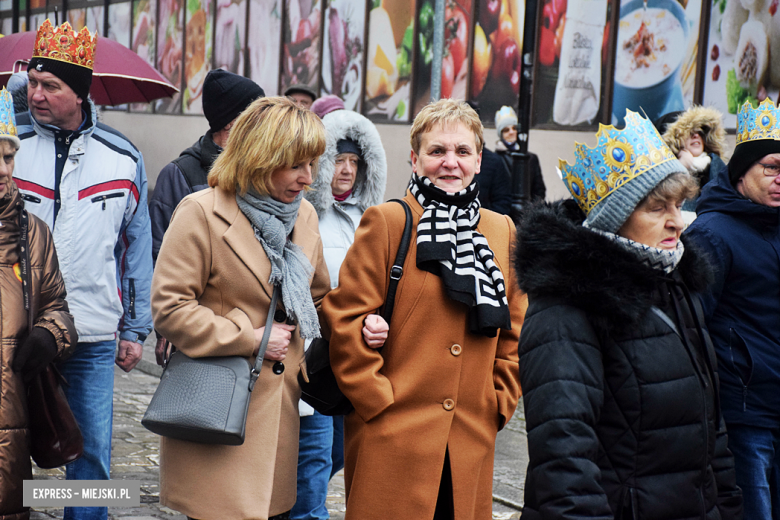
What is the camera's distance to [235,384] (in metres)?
3.53

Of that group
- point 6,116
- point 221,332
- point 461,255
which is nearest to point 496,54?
point 6,116

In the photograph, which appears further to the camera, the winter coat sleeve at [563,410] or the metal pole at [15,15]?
the metal pole at [15,15]

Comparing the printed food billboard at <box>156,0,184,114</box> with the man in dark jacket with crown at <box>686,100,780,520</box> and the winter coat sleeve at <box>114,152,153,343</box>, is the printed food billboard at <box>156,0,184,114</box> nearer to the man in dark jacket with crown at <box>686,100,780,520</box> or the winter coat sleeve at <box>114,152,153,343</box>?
the winter coat sleeve at <box>114,152,153,343</box>

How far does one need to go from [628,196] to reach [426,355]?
999 millimetres

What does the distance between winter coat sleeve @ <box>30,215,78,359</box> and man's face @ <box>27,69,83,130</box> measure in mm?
633

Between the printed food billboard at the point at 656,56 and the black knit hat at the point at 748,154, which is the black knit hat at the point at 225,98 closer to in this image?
the black knit hat at the point at 748,154

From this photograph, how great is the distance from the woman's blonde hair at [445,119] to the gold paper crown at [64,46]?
1.94 meters

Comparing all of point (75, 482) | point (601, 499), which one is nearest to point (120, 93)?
point (75, 482)

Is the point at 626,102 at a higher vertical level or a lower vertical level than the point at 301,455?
higher

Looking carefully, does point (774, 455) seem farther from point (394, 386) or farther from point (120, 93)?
point (120, 93)

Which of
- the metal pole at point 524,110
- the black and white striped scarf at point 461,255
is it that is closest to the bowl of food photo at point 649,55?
the metal pole at point 524,110

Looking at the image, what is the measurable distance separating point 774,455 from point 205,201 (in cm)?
260

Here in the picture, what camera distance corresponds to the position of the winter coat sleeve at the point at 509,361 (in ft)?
12.5

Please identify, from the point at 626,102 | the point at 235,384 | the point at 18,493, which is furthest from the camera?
the point at 626,102
